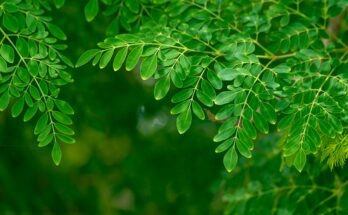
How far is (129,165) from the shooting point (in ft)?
12.3

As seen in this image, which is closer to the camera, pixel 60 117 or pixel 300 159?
pixel 300 159

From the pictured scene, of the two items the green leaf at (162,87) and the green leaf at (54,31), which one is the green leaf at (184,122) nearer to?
the green leaf at (162,87)

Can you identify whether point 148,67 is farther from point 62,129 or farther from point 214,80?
point 62,129

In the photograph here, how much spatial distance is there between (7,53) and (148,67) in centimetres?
38

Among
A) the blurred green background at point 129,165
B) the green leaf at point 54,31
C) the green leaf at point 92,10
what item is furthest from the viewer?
the blurred green background at point 129,165

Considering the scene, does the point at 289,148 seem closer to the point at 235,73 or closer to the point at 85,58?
the point at 235,73

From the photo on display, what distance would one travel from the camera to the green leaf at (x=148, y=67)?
2.09m

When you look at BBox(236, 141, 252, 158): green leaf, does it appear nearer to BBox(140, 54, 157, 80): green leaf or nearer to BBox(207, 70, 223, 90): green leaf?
BBox(207, 70, 223, 90): green leaf

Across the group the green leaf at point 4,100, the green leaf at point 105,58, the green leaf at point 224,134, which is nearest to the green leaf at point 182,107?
the green leaf at point 224,134

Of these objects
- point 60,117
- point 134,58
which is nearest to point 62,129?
point 60,117

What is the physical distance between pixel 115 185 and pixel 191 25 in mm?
1628

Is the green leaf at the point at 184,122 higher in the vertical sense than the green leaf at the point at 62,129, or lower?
higher

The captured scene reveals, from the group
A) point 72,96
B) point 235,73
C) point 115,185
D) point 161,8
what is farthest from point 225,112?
point 115,185

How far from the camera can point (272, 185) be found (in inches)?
107
